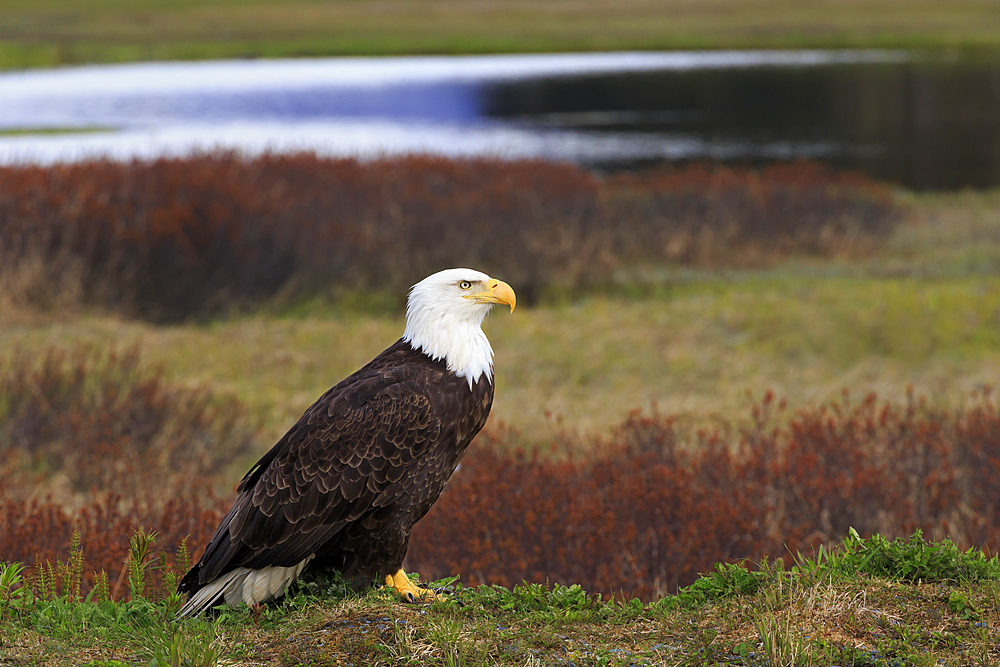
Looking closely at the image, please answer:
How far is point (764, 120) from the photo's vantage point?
4019 centimetres

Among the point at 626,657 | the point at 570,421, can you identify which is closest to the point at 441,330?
the point at 626,657

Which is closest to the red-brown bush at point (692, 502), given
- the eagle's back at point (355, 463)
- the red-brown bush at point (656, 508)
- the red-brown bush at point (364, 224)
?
the red-brown bush at point (656, 508)

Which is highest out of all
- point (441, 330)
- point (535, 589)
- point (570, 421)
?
point (441, 330)

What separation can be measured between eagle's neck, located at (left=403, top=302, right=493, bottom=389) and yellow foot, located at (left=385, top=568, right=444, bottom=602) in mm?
830

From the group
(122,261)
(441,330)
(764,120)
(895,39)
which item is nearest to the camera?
(441,330)

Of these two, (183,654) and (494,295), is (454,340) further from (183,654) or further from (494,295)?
(183,654)

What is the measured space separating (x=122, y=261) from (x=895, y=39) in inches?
2766

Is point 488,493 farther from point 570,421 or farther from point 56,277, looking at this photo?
point 56,277

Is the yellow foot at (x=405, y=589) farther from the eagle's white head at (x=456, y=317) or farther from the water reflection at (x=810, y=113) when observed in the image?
the water reflection at (x=810, y=113)

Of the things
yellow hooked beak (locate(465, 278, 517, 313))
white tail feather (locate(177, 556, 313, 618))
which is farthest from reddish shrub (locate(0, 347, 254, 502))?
yellow hooked beak (locate(465, 278, 517, 313))

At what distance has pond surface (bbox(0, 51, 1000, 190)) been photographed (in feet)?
92.5

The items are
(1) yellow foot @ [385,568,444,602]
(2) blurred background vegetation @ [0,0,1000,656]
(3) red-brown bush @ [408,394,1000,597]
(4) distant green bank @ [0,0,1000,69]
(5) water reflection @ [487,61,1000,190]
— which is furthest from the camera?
(4) distant green bank @ [0,0,1000,69]

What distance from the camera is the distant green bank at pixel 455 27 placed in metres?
62.6

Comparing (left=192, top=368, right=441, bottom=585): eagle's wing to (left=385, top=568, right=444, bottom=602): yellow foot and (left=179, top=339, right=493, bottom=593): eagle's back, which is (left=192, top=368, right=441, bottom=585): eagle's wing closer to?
(left=179, top=339, right=493, bottom=593): eagle's back
